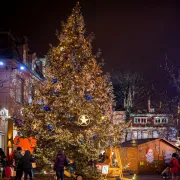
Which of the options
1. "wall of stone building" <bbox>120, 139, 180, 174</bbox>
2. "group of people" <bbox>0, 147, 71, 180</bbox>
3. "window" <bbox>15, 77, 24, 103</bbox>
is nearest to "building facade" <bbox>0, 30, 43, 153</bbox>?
"window" <bbox>15, 77, 24, 103</bbox>

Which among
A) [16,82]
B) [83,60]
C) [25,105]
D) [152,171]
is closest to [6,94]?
[16,82]

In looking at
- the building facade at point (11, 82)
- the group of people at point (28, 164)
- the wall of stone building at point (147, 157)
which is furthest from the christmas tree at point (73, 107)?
the wall of stone building at point (147, 157)

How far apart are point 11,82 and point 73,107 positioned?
851 cm

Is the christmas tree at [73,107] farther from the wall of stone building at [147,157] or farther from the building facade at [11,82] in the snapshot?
the wall of stone building at [147,157]

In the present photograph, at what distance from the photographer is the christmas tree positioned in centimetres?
1972

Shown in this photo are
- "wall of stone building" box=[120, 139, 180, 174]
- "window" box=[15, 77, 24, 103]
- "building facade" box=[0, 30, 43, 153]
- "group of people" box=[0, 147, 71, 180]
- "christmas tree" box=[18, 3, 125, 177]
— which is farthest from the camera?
"wall of stone building" box=[120, 139, 180, 174]

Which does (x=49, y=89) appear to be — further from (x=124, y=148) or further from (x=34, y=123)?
(x=124, y=148)

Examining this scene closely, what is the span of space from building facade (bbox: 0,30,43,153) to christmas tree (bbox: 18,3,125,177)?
5.25m

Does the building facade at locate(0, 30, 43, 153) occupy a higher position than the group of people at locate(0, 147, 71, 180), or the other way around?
the building facade at locate(0, 30, 43, 153)

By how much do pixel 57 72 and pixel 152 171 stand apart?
15.6 metres

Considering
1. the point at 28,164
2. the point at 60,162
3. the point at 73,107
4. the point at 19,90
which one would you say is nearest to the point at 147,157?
the point at 19,90

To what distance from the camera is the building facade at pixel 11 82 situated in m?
26.1

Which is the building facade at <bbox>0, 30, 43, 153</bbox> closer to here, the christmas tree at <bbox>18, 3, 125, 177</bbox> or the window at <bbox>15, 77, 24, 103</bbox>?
the window at <bbox>15, 77, 24, 103</bbox>

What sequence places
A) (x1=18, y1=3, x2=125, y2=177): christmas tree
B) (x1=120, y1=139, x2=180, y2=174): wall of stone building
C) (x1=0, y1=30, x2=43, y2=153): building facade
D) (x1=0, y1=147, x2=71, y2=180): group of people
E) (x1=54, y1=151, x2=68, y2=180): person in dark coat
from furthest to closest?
(x1=120, y1=139, x2=180, y2=174): wall of stone building, (x1=0, y1=30, x2=43, y2=153): building facade, (x1=18, y1=3, x2=125, y2=177): christmas tree, (x1=54, y1=151, x2=68, y2=180): person in dark coat, (x1=0, y1=147, x2=71, y2=180): group of people
